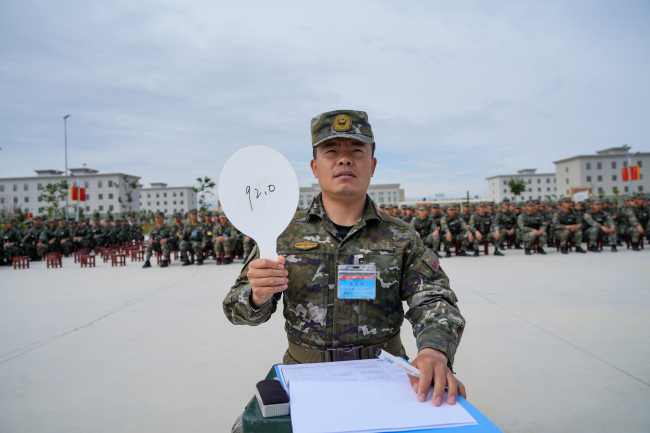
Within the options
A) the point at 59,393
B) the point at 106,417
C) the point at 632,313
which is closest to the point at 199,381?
the point at 106,417

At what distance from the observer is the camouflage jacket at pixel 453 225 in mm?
10391

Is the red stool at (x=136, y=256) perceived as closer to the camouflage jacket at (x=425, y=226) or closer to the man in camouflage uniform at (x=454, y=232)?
the camouflage jacket at (x=425, y=226)

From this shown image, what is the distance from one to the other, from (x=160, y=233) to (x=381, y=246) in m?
10.2

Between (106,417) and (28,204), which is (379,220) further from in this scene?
(28,204)

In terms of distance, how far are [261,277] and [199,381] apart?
2.11m

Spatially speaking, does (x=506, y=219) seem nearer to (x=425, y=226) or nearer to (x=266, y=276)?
(x=425, y=226)

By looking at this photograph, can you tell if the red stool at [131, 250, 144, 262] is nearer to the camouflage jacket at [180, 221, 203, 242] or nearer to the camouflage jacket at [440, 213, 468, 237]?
the camouflage jacket at [180, 221, 203, 242]

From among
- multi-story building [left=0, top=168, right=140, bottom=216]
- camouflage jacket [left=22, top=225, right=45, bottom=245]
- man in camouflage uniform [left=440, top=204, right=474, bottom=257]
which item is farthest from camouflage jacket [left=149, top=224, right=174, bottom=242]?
multi-story building [left=0, top=168, right=140, bottom=216]

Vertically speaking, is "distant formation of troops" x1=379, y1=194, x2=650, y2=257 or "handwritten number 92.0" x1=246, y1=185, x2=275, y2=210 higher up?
"handwritten number 92.0" x1=246, y1=185, x2=275, y2=210

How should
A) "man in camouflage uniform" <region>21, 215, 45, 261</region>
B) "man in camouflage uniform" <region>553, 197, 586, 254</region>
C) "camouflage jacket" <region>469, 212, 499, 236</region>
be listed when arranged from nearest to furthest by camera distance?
"man in camouflage uniform" <region>553, 197, 586, 254</region>, "camouflage jacket" <region>469, 212, 499, 236</region>, "man in camouflage uniform" <region>21, 215, 45, 261</region>

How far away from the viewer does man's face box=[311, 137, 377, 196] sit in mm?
1381

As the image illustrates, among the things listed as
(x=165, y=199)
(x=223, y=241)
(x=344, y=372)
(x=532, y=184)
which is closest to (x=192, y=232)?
(x=223, y=241)

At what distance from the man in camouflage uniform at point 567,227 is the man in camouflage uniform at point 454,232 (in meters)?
2.50

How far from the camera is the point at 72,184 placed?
205 feet
